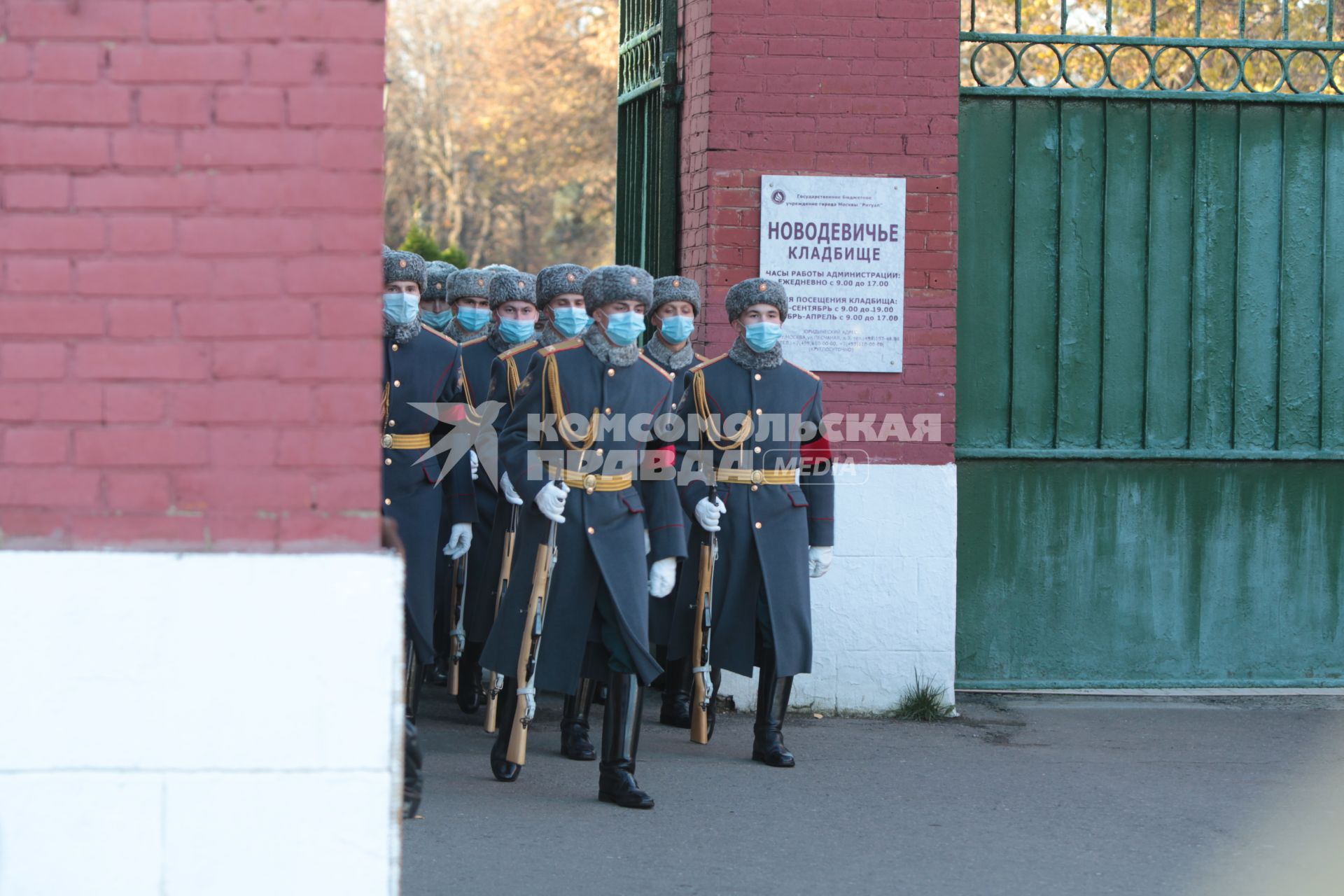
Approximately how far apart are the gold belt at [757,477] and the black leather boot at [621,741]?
3.34ft

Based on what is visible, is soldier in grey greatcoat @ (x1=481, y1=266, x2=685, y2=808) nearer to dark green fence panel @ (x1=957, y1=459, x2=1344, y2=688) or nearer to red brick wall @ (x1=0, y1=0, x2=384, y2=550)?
dark green fence panel @ (x1=957, y1=459, x2=1344, y2=688)

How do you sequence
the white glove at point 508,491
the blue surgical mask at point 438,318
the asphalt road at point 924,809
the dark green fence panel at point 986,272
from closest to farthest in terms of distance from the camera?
the asphalt road at point 924,809 → the white glove at point 508,491 → the dark green fence panel at point 986,272 → the blue surgical mask at point 438,318

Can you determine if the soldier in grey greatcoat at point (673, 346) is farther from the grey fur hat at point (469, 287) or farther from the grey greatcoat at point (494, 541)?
the grey fur hat at point (469, 287)

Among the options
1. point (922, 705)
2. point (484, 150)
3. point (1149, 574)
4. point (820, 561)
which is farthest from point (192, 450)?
point (484, 150)

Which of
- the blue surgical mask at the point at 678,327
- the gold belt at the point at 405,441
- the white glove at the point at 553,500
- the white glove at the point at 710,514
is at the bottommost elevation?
the white glove at the point at 710,514

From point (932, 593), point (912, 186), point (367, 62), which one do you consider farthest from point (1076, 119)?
point (367, 62)

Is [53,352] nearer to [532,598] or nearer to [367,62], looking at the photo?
[367,62]

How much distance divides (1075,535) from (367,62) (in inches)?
196

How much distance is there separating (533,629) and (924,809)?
4.86ft

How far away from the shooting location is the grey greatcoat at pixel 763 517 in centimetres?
629

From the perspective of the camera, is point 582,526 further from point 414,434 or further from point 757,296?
point 414,434

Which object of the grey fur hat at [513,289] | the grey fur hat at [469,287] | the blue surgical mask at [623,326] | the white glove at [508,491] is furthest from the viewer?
the grey fur hat at [469,287]

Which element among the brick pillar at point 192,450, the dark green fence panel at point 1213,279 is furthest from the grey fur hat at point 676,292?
the brick pillar at point 192,450

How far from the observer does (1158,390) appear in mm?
7363
